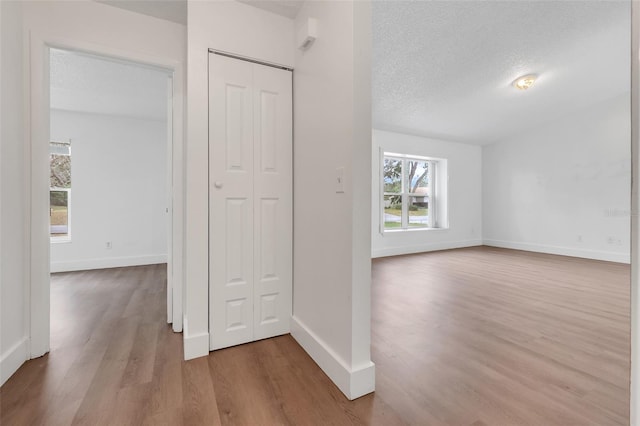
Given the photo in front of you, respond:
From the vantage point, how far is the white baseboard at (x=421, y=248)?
17.5 ft

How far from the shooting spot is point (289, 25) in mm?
2076

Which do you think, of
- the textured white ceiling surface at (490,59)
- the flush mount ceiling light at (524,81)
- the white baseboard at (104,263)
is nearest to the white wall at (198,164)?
the textured white ceiling surface at (490,59)

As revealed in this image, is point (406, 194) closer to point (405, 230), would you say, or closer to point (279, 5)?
point (405, 230)

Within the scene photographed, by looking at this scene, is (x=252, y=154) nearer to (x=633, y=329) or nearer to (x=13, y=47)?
(x=13, y=47)

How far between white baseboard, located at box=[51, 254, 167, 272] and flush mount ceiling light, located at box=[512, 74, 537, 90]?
6.13 meters

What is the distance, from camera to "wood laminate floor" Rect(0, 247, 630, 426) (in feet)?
4.20

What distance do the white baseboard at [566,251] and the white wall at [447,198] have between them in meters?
0.51

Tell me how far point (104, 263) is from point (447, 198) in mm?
6528

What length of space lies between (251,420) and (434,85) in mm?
4256

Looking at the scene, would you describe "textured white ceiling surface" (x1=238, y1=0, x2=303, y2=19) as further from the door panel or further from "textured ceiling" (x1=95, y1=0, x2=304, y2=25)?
the door panel

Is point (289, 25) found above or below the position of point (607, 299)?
above

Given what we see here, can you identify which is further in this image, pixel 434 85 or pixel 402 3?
pixel 434 85

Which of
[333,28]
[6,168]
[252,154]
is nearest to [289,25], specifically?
[333,28]

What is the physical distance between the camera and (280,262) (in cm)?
206
